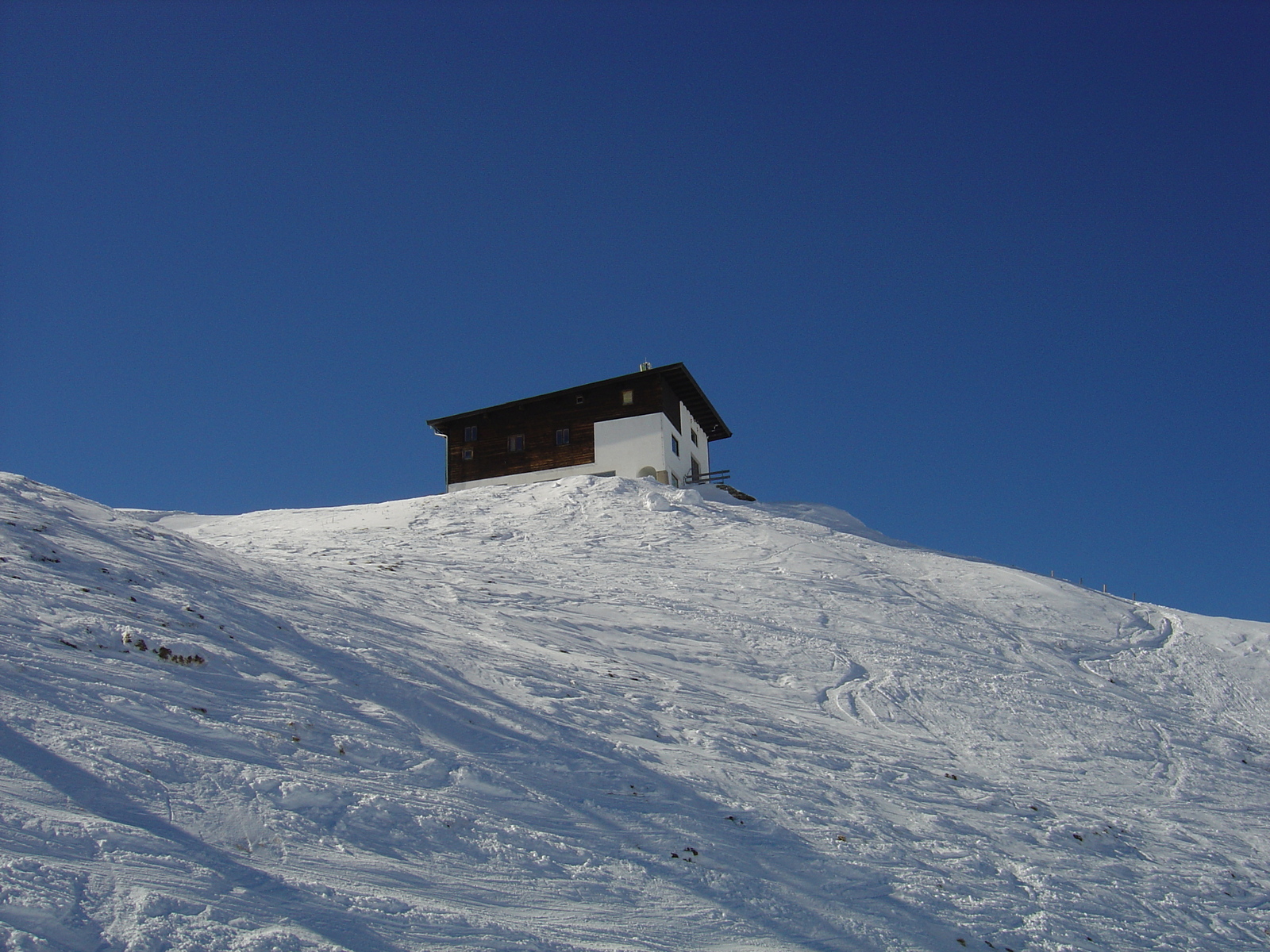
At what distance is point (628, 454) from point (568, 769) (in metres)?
31.9

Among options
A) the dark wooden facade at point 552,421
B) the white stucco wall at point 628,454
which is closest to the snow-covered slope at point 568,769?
the white stucco wall at point 628,454

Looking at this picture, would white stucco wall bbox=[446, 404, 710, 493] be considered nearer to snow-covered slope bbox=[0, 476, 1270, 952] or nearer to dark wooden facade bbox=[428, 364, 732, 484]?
dark wooden facade bbox=[428, 364, 732, 484]

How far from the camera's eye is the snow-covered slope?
5324mm

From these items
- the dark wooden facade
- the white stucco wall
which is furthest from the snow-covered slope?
the dark wooden facade

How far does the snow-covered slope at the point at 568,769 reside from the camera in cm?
532

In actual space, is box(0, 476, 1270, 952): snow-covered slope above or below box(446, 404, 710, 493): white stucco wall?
below

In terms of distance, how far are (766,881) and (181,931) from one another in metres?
4.32

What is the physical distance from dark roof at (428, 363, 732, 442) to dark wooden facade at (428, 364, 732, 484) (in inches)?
1.6

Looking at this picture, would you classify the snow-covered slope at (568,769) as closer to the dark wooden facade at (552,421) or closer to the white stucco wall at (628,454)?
the white stucco wall at (628,454)

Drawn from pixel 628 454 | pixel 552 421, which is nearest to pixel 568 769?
pixel 628 454

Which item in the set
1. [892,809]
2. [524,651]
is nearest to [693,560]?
[524,651]

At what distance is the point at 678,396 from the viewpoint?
43.2m

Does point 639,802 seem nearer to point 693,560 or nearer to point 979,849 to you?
point 979,849

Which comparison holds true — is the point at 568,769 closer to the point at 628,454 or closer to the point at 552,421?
the point at 628,454
